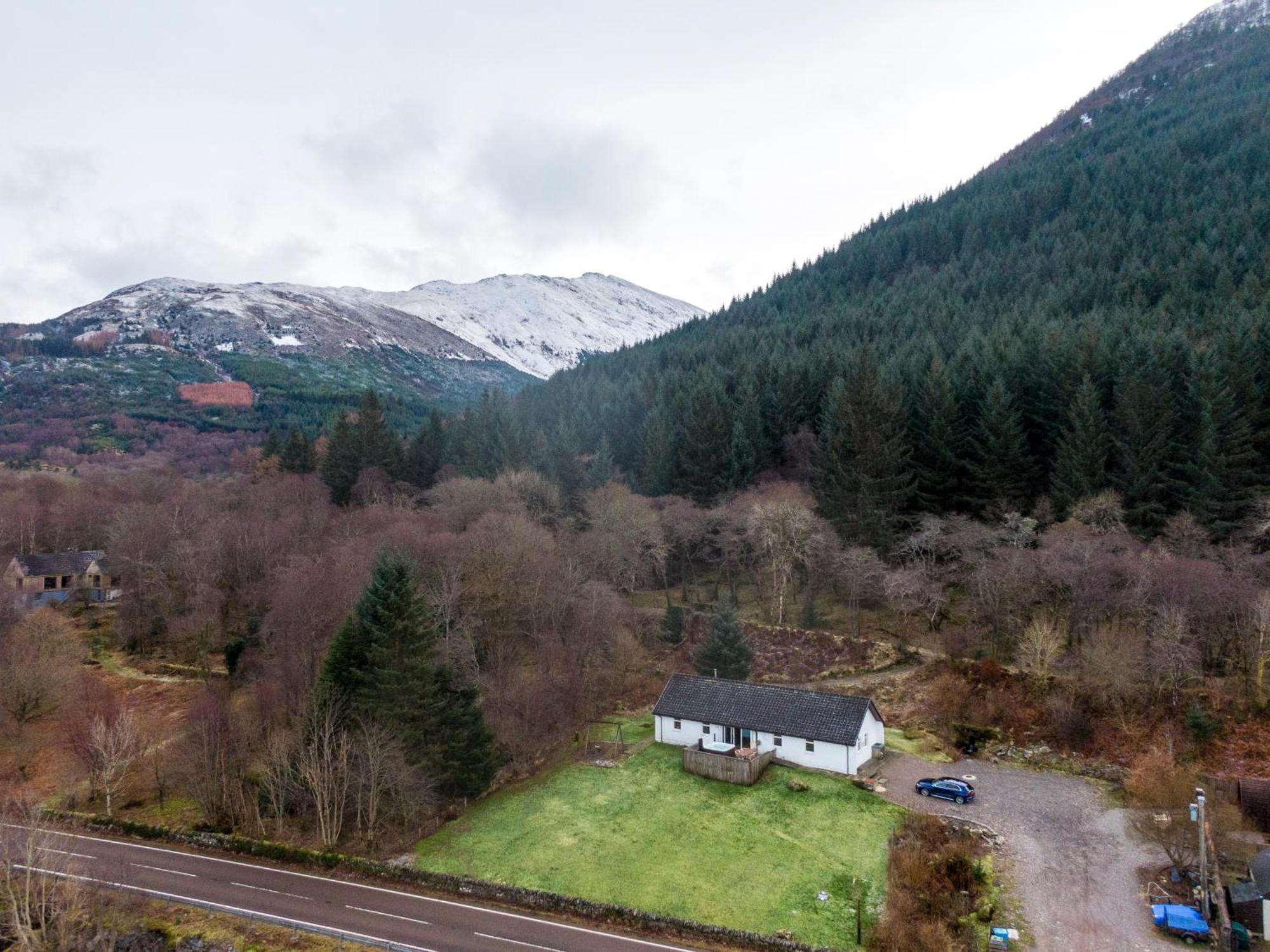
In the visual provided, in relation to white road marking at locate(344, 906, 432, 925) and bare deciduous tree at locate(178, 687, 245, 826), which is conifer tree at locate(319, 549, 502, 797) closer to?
bare deciduous tree at locate(178, 687, 245, 826)

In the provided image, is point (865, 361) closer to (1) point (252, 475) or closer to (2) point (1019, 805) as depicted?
(2) point (1019, 805)

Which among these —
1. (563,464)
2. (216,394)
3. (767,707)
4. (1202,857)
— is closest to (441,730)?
(767,707)

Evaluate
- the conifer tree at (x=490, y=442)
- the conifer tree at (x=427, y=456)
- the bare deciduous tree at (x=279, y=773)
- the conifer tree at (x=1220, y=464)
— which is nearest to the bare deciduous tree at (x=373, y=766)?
the bare deciduous tree at (x=279, y=773)

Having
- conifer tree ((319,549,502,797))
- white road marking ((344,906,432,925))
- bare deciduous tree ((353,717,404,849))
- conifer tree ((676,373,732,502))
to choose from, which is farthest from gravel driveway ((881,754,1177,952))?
conifer tree ((676,373,732,502))

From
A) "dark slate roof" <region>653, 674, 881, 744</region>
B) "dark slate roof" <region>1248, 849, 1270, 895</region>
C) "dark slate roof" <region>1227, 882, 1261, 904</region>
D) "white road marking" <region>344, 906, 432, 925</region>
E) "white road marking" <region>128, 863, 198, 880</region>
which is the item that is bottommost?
"white road marking" <region>128, 863, 198, 880</region>

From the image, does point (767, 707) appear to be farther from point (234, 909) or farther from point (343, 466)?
point (343, 466)

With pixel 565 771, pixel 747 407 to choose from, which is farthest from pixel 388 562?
pixel 747 407
